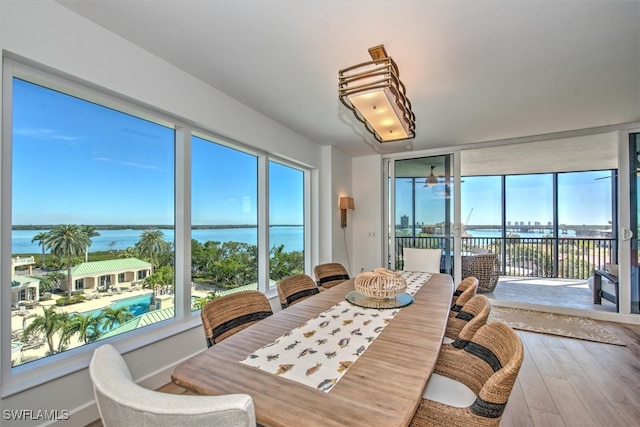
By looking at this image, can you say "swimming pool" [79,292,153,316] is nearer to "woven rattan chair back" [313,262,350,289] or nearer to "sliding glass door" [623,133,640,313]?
"woven rattan chair back" [313,262,350,289]

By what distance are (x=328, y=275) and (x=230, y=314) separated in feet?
4.69

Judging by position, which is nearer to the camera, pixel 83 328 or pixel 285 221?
pixel 83 328

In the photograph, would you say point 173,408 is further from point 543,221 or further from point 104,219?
point 543,221

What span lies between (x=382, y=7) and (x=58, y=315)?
2800mm

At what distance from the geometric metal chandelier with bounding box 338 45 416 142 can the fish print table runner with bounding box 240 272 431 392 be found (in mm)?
1203

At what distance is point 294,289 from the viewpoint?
224cm

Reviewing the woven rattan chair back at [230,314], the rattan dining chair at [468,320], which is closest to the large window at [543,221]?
the rattan dining chair at [468,320]

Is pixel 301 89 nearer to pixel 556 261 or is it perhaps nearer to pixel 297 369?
pixel 297 369

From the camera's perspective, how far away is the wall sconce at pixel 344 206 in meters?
4.82

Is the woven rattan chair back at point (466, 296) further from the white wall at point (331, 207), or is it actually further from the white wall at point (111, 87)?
the white wall at point (331, 207)

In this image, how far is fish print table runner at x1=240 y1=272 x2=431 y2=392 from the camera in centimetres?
103

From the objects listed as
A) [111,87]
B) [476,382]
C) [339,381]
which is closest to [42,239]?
[111,87]

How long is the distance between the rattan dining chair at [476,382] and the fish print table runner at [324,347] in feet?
1.15

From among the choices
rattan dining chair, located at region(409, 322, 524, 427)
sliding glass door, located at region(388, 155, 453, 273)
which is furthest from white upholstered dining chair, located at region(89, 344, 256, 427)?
sliding glass door, located at region(388, 155, 453, 273)
